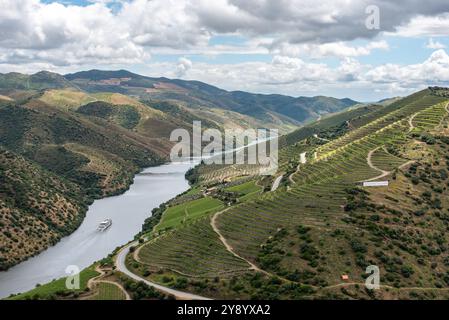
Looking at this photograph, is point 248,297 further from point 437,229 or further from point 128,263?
point 437,229

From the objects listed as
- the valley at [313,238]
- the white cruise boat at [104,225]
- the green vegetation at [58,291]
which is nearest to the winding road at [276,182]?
the valley at [313,238]

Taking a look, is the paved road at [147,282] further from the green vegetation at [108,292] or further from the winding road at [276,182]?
the winding road at [276,182]

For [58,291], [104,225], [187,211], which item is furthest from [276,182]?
[58,291]

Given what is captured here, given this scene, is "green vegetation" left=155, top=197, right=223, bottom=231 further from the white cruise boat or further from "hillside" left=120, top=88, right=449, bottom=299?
the white cruise boat

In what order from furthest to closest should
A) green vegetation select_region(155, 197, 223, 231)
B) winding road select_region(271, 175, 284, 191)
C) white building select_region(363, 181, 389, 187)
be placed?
1. winding road select_region(271, 175, 284, 191)
2. green vegetation select_region(155, 197, 223, 231)
3. white building select_region(363, 181, 389, 187)

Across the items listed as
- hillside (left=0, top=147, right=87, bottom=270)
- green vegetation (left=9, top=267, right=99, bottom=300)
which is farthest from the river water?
green vegetation (left=9, top=267, right=99, bottom=300)

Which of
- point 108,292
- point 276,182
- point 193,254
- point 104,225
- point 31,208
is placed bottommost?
point 104,225

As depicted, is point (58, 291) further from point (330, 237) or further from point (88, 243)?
point (88, 243)
